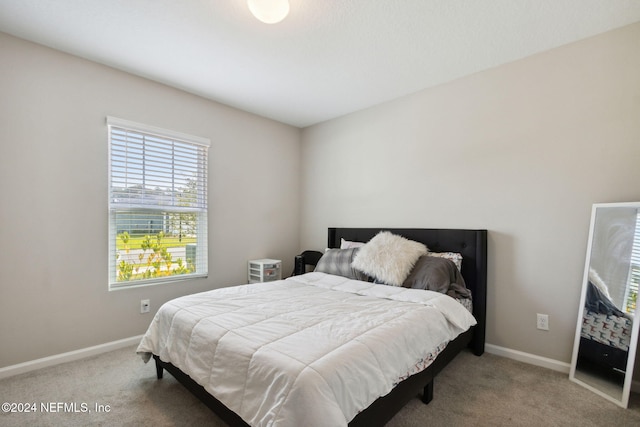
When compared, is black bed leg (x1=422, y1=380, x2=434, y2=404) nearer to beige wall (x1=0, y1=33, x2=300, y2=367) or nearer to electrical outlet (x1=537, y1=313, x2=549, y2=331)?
electrical outlet (x1=537, y1=313, x2=549, y2=331)

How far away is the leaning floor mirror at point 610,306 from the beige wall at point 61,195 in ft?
11.0

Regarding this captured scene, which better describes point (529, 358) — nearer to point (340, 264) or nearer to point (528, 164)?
point (528, 164)

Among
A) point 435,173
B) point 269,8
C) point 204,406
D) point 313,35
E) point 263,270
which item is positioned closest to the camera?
point 269,8

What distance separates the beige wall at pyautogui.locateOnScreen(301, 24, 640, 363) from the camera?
6.74ft

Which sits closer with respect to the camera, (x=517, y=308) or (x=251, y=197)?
(x=517, y=308)

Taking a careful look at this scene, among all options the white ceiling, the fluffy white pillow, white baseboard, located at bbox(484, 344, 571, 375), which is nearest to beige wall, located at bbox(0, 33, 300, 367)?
the white ceiling

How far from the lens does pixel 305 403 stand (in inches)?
41.4

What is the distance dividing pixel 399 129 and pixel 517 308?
2018 mm

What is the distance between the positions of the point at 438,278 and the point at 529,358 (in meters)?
0.99

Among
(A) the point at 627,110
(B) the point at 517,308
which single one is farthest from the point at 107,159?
(A) the point at 627,110

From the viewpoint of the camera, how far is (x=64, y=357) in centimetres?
231

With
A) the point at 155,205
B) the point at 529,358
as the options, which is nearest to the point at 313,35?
the point at 155,205

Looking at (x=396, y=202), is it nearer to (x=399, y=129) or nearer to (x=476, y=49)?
(x=399, y=129)

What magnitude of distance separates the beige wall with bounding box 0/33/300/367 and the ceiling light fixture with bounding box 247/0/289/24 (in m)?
1.67
